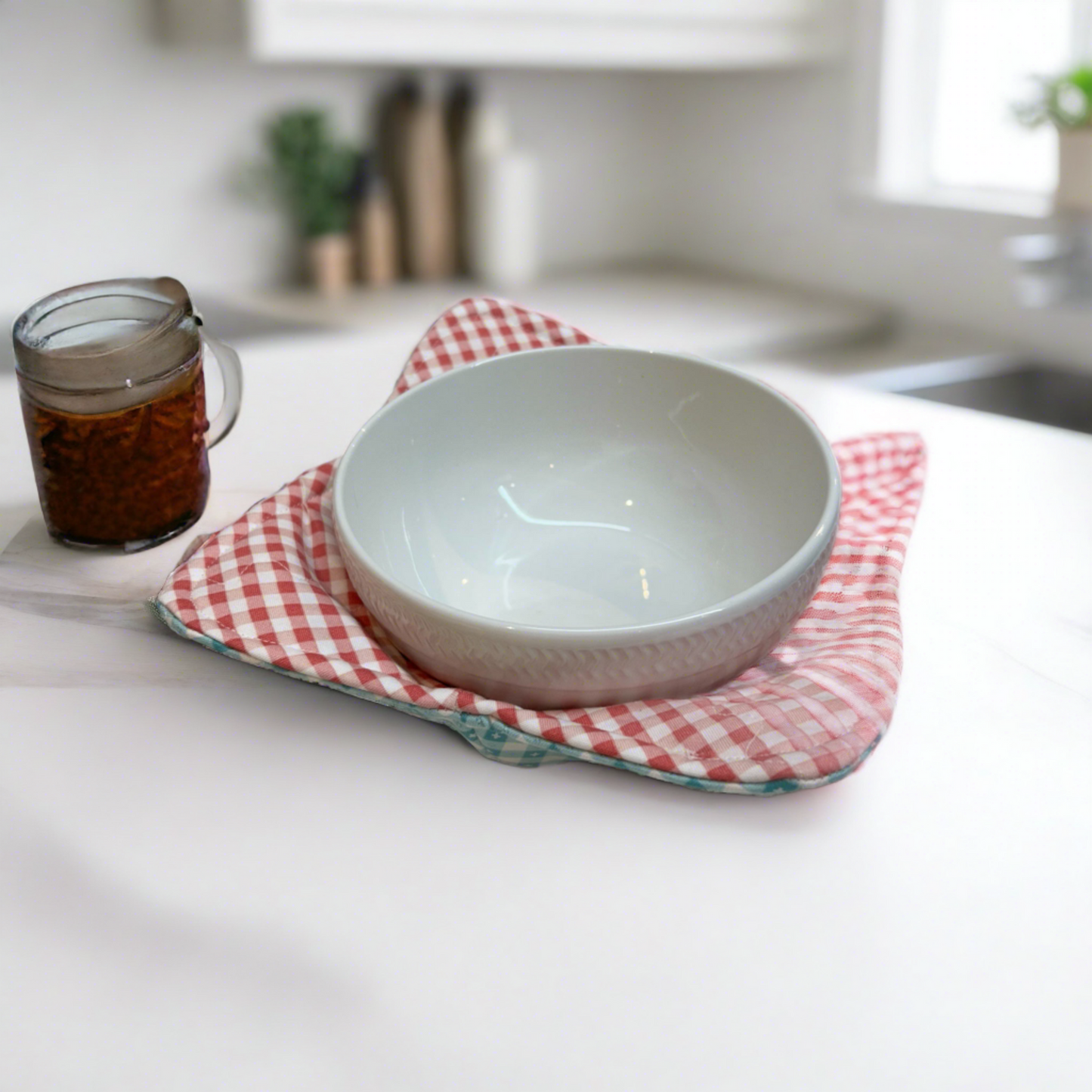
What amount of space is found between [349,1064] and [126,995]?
77 mm

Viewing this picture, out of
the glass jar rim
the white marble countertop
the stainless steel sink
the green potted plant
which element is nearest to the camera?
the white marble countertop

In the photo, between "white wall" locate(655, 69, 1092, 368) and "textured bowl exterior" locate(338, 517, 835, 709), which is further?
"white wall" locate(655, 69, 1092, 368)

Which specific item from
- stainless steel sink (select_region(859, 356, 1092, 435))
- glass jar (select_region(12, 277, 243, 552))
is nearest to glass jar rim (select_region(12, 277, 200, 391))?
glass jar (select_region(12, 277, 243, 552))

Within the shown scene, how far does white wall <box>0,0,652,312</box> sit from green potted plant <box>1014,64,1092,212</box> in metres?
0.96

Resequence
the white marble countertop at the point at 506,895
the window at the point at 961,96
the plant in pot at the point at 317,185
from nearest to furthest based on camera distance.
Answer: the white marble countertop at the point at 506,895 < the window at the point at 961,96 < the plant in pot at the point at 317,185

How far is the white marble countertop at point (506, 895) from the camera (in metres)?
0.34

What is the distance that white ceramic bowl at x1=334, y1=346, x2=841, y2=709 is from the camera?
50cm

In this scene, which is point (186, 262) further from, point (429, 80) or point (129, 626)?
point (129, 626)

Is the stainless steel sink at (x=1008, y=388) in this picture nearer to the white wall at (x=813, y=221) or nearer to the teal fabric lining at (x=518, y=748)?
the white wall at (x=813, y=221)

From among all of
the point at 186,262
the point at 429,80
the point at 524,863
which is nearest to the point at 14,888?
the point at 524,863

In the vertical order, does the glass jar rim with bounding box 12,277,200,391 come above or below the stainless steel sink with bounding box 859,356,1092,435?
above

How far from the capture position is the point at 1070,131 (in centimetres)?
149

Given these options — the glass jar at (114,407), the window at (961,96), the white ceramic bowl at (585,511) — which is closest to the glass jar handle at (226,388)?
the glass jar at (114,407)

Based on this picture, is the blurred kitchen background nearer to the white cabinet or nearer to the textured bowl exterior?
the white cabinet
